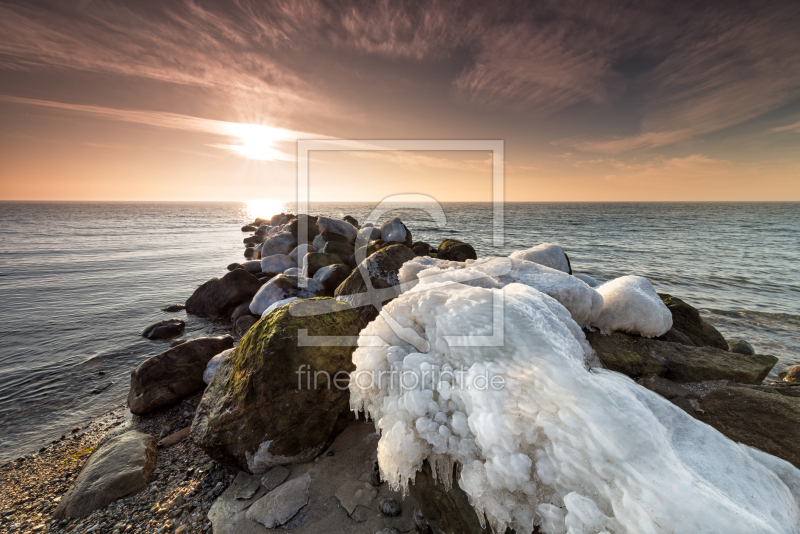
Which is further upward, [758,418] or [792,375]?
[758,418]

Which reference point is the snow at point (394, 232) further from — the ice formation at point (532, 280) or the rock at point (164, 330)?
the ice formation at point (532, 280)

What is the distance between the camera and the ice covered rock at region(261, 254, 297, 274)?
13.2 metres

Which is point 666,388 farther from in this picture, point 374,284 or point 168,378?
point 168,378

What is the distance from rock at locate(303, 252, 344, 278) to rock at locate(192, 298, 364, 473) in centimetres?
620

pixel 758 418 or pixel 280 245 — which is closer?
pixel 758 418

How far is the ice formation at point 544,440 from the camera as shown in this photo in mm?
1475

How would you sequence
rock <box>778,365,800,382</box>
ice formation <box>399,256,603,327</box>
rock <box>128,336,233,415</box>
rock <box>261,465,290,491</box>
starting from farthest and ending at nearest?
rock <box>778,365,800,382</box>, rock <box>128,336,233,415</box>, ice formation <box>399,256,603,327</box>, rock <box>261,465,290,491</box>

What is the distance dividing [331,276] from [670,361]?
24.3 feet

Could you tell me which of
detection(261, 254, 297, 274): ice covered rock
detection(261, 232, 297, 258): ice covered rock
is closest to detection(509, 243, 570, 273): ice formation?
detection(261, 254, 297, 274): ice covered rock

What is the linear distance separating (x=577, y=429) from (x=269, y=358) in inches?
115

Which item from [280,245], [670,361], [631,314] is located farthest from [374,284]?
[280,245]

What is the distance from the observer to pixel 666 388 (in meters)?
3.69

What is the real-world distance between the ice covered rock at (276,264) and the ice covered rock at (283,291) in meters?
4.49

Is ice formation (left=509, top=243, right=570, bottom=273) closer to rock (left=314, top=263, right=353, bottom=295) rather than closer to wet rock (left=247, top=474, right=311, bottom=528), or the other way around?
Answer: wet rock (left=247, top=474, right=311, bottom=528)
